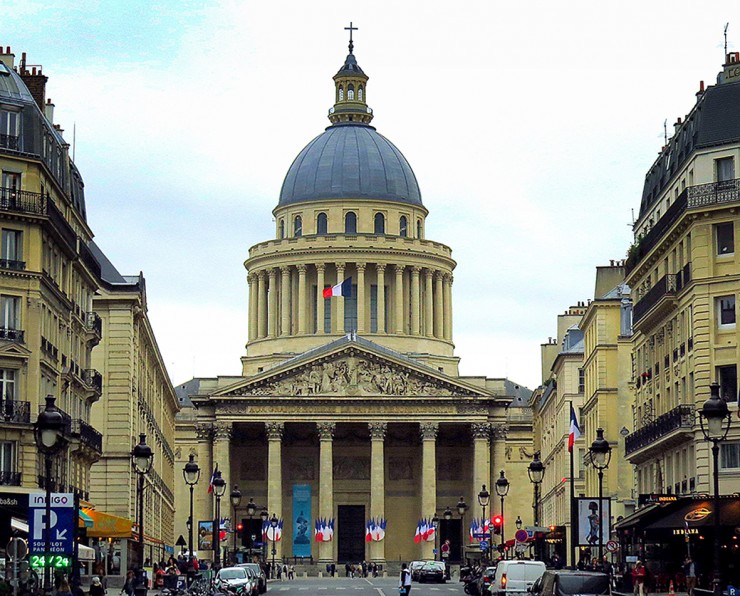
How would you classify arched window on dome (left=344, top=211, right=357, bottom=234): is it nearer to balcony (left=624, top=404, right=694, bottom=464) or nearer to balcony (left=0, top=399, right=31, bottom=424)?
balcony (left=624, top=404, right=694, bottom=464)

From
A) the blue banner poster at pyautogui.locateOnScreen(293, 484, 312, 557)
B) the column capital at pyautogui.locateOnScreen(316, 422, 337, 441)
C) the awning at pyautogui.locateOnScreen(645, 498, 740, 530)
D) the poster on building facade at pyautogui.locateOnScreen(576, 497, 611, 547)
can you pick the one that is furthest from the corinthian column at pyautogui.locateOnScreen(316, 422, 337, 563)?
the poster on building facade at pyautogui.locateOnScreen(576, 497, 611, 547)

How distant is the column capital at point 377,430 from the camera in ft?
496

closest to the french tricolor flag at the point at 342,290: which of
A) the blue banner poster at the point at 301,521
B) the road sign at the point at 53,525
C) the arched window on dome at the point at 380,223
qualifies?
the arched window on dome at the point at 380,223

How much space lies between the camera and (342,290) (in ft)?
557

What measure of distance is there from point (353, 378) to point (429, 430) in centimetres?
753

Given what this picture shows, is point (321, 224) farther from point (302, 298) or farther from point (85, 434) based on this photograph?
point (85, 434)

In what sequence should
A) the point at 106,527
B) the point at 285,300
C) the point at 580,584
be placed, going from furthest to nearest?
the point at 285,300, the point at 106,527, the point at 580,584

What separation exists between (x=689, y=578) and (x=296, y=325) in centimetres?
11967

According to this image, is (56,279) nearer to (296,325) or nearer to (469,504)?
(469,504)

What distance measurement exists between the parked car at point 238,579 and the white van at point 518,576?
36.2ft

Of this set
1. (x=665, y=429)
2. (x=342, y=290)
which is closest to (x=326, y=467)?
(x=342, y=290)

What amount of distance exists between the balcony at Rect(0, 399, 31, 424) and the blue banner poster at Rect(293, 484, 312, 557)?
89.3m

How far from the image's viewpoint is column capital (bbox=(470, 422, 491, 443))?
499ft

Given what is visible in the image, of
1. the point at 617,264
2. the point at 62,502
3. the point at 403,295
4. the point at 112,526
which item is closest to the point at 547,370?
the point at 403,295
